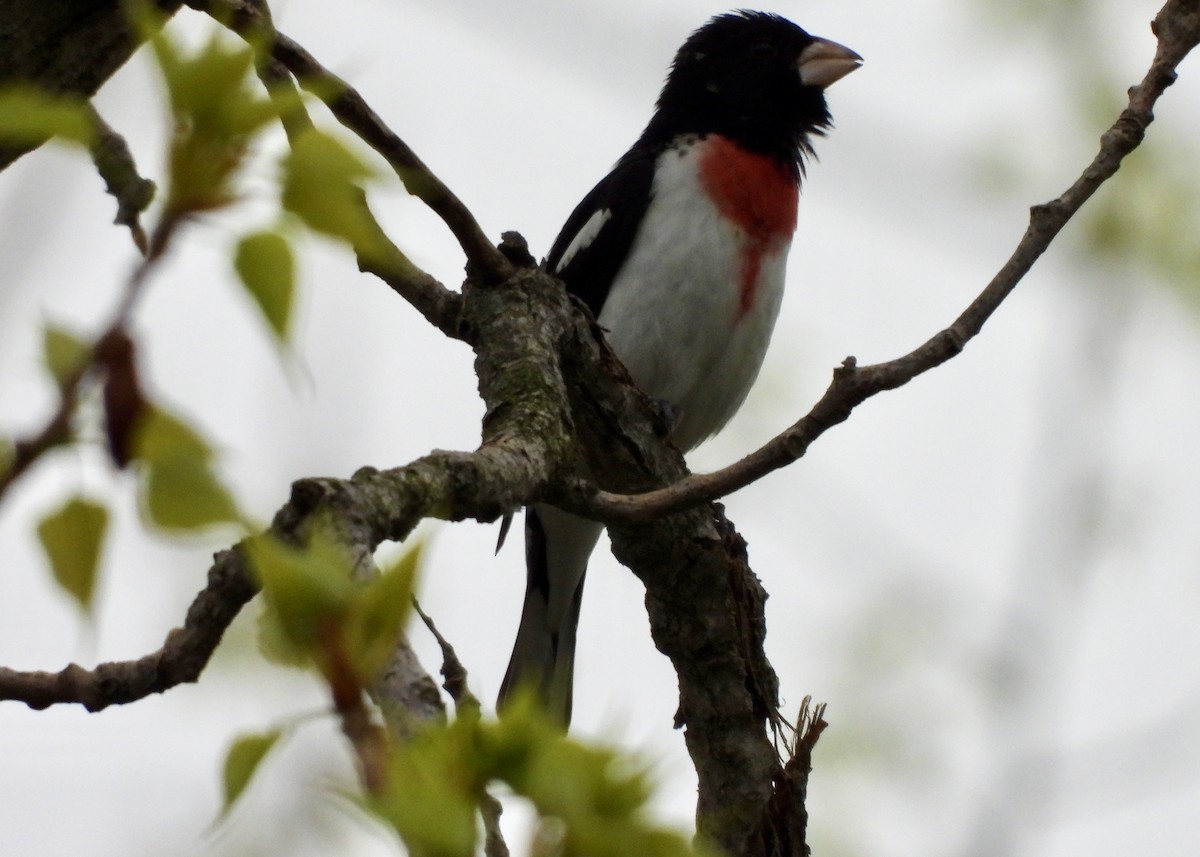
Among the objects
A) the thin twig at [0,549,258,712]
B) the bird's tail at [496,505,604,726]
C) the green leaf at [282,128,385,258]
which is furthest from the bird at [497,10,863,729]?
the green leaf at [282,128,385,258]

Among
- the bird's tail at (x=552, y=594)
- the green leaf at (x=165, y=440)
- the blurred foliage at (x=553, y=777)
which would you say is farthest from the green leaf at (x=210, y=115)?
the bird's tail at (x=552, y=594)

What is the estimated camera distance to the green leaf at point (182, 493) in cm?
76

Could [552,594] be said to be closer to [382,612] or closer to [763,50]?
[763,50]

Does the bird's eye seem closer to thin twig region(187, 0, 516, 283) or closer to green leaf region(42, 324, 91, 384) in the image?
thin twig region(187, 0, 516, 283)

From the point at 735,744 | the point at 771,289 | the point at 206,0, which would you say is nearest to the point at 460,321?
the point at 206,0

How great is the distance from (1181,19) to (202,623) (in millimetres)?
2072

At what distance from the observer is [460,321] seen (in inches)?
115

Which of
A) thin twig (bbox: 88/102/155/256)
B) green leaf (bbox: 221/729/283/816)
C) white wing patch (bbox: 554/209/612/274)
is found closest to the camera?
green leaf (bbox: 221/729/283/816)

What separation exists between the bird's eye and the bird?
1.01 feet

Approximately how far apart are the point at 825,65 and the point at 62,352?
5421mm

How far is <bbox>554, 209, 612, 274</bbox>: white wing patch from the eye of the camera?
209 inches

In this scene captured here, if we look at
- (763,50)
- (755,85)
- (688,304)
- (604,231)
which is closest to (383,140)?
(688,304)

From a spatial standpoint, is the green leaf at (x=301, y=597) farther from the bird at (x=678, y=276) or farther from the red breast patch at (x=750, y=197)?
the red breast patch at (x=750, y=197)

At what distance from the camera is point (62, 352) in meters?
0.77
